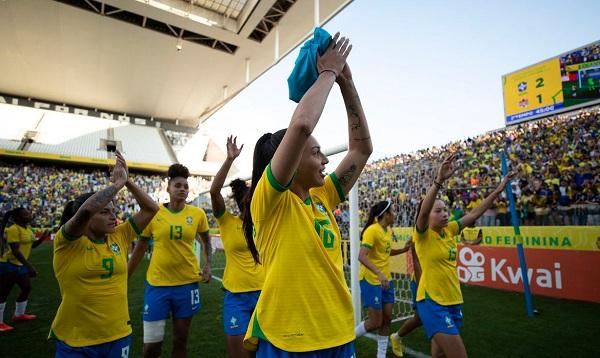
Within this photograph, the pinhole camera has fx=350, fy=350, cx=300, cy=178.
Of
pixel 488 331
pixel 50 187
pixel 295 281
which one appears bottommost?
pixel 488 331

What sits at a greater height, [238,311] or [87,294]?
[87,294]

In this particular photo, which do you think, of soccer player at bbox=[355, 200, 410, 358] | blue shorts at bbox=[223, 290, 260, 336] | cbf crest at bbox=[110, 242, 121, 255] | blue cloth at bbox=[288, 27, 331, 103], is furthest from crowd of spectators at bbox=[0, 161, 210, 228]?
blue cloth at bbox=[288, 27, 331, 103]

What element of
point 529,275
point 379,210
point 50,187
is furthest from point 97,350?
point 50,187

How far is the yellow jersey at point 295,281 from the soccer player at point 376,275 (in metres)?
3.11

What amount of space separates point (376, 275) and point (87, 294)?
3425mm

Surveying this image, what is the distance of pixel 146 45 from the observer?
78.6ft

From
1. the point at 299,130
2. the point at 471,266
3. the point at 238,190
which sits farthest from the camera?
the point at 471,266

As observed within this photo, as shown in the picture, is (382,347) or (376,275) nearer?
(382,347)

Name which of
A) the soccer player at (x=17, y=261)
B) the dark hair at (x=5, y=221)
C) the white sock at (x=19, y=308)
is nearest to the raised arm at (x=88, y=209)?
the dark hair at (x=5, y=221)

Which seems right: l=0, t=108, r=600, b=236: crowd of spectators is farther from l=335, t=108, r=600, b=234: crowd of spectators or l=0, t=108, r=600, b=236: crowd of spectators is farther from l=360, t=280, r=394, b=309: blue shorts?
l=360, t=280, r=394, b=309: blue shorts

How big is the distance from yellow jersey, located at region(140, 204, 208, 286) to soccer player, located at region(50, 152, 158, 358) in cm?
110

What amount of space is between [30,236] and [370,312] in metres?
6.74

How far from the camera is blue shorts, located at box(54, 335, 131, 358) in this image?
2.57 meters

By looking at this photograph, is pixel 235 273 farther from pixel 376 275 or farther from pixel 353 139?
pixel 353 139
